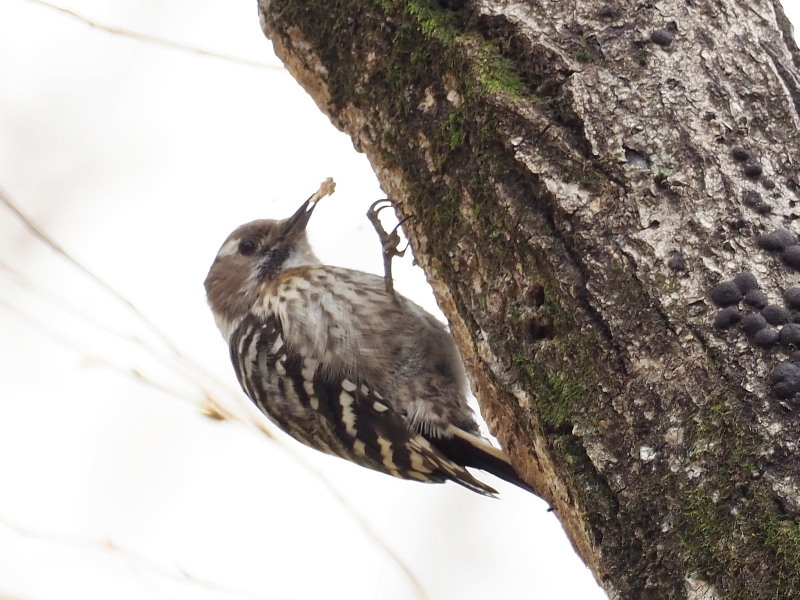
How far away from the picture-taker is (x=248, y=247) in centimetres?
430

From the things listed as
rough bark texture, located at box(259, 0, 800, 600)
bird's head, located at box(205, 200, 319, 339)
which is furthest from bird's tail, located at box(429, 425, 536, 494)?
bird's head, located at box(205, 200, 319, 339)

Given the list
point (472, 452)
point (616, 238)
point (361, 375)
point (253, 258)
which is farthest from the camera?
point (253, 258)

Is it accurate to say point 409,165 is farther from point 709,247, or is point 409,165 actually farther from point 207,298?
point 207,298

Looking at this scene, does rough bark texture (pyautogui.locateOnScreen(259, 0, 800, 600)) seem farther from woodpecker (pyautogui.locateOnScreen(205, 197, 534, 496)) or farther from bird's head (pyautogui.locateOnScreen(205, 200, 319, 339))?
bird's head (pyautogui.locateOnScreen(205, 200, 319, 339))

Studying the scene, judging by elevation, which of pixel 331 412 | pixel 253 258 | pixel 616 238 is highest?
pixel 253 258

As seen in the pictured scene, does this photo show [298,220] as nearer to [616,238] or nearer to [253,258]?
[253,258]

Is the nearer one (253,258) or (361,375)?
(361,375)

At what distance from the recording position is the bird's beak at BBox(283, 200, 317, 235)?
424 cm

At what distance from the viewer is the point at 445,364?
3729mm

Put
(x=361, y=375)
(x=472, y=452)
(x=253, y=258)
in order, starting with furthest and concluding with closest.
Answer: (x=253, y=258) < (x=361, y=375) < (x=472, y=452)

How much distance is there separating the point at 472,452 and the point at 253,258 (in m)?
1.50

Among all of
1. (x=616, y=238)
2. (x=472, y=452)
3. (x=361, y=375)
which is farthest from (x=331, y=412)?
(x=616, y=238)

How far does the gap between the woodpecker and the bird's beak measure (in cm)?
31

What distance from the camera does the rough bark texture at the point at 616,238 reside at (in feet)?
5.87
